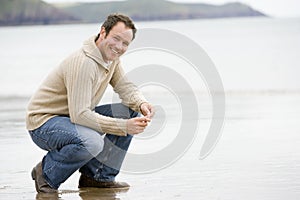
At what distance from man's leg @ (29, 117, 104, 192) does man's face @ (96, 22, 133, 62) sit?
52 centimetres

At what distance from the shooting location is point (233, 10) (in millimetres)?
87438

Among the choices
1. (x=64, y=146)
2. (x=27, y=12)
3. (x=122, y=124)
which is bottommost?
(x=27, y=12)

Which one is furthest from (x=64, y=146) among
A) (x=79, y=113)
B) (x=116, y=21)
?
(x=116, y=21)

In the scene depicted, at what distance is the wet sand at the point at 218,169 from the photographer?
540 cm

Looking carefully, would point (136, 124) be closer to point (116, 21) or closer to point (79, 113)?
point (79, 113)

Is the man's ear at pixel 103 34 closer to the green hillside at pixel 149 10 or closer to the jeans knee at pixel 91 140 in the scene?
the jeans knee at pixel 91 140

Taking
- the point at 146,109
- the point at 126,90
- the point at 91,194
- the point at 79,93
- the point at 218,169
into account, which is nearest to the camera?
the point at 79,93

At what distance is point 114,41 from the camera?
5.39m

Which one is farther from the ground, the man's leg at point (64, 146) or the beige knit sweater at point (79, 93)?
the beige knit sweater at point (79, 93)

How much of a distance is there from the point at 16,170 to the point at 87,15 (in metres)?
73.7

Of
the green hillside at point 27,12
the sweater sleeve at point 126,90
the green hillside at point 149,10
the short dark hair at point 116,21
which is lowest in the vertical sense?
the green hillside at point 27,12

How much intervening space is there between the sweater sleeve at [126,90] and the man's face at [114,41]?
32 centimetres

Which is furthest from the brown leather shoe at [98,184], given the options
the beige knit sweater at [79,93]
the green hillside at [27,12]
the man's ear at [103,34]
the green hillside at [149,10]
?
the green hillside at [27,12]

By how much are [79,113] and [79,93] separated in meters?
0.14
